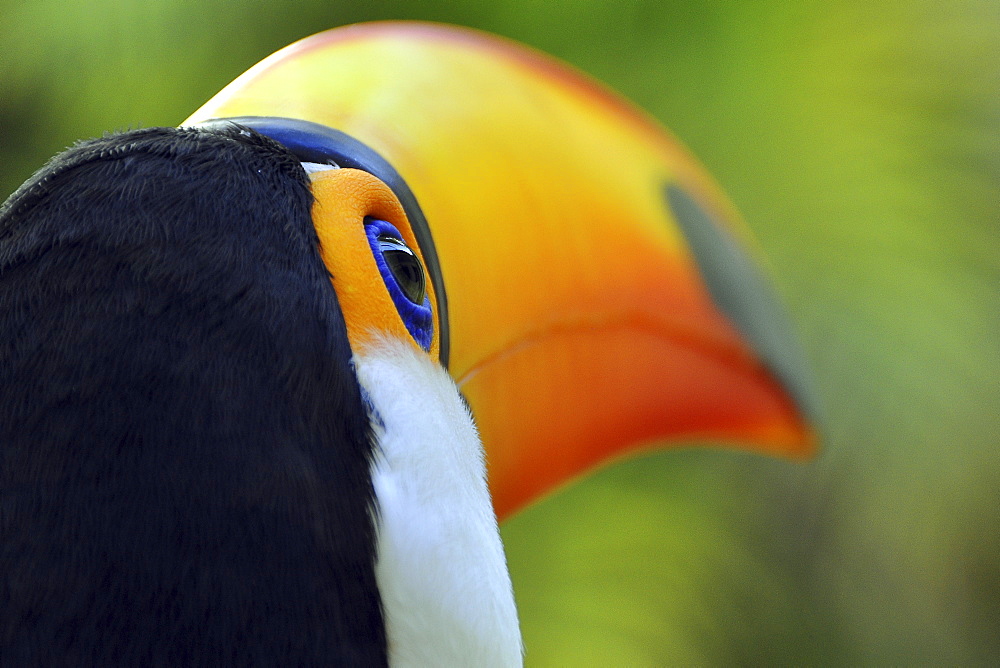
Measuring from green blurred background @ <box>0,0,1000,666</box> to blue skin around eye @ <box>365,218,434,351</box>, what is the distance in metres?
1.57

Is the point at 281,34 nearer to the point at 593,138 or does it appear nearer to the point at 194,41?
the point at 194,41

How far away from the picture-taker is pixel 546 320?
2.43ft

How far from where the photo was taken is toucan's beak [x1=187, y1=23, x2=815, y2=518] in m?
0.64

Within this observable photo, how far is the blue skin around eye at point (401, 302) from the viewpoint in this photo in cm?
49

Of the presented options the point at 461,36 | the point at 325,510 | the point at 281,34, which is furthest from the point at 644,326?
the point at 281,34

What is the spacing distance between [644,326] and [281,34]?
165cm

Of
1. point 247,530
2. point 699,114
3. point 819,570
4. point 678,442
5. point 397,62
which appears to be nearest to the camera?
point 247,530

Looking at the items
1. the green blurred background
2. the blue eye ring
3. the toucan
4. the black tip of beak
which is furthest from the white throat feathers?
the green blurred background

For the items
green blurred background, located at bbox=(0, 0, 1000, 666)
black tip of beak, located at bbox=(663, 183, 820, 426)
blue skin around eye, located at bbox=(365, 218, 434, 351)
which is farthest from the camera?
green blurred background, located at bbox=(0, 0, 1000, 666)

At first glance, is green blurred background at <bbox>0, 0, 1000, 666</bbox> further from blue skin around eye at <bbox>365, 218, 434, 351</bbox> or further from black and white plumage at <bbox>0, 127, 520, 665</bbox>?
black and white plumage at <bbox>0, 127, 520, 665</bbox>

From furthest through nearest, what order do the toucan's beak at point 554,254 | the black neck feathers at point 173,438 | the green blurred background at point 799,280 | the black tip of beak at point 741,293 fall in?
1. the green blurred background at point 799,280
2. the black tip of beak at point 741,293
3. the toucan's beak at point 554,254
4. the black neck feathers at point 173,438

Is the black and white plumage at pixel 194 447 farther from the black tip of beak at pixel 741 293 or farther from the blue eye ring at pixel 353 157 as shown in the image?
the black tip of beak at pixel 741 293

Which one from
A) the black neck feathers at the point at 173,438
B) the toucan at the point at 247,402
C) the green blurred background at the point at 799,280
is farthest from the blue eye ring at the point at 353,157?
the green blurred background at the point at 799,280

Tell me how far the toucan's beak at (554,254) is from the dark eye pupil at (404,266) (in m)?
0.07
